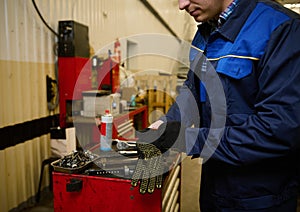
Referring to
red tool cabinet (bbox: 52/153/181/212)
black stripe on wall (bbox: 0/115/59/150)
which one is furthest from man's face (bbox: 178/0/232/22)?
black stripe on wall (bbox: 0/115/59/150)

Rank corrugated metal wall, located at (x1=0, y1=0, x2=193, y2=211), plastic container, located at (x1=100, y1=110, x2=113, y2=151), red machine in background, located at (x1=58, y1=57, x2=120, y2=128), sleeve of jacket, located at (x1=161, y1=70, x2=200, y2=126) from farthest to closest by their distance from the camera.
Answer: red machine in background, located at (x1=58, y1=57, x2=120, y2=128)
corrugated metal wall, located at (x1=0, y1=0, x2=193, y2=211)
plastic container, located at (x1=100, y1=110, x2=113, y2=151)
sleeve of jacket, located at (x1=161, y1=70, x2=200, y2=126)

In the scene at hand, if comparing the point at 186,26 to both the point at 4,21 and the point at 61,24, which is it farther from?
the point at 4,21

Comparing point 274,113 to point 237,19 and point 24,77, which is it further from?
point 24,77

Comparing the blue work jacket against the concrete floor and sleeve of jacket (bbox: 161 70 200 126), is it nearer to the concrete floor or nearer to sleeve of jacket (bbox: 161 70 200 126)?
sleeve of jacket (bbox: 161 70 200 126)

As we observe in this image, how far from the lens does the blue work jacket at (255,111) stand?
653 millimetres

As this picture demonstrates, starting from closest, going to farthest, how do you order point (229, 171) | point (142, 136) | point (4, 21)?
point (229, 171) → point (142, 136) → point (4, 21)

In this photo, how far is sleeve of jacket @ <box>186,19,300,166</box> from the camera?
2.11ft

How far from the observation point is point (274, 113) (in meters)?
0.65

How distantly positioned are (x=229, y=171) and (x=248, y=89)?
272 millimetres

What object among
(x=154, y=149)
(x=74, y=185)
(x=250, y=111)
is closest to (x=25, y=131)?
(x=74, y=185)

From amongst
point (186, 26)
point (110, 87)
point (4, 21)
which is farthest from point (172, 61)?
point (4, 21)

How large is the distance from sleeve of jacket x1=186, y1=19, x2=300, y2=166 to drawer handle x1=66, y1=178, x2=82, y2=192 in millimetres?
533

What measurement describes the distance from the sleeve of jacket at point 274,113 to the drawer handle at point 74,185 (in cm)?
53

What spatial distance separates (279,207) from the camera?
2.48ft
